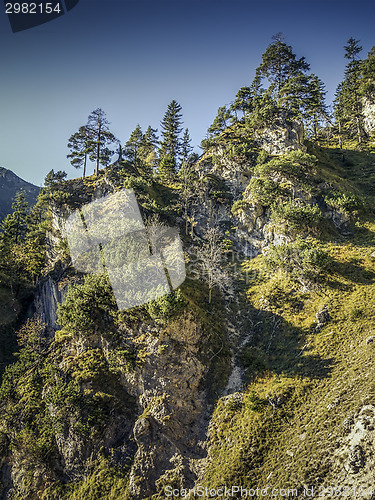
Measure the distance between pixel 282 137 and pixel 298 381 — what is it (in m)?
43.4

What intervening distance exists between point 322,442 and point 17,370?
3199 centimetres

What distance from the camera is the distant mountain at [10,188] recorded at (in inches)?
4878

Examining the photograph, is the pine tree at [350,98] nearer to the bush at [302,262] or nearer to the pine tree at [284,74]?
the pine tree at [284,74]

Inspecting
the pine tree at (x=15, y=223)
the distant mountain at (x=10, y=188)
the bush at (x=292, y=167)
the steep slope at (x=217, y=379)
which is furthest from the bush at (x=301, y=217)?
the distant mountain at (x=10, y=188)

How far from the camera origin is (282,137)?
49969 mm

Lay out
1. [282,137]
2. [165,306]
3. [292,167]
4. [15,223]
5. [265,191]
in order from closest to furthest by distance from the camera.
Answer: [165,306] < [265,191] < [292,167] < [282,137] < [15,223]

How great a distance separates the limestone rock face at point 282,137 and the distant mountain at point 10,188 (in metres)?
118

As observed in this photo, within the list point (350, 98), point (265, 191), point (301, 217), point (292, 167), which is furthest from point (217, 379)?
point (350, 98)

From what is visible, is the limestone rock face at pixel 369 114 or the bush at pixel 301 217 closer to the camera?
the bush at pixel 301 217

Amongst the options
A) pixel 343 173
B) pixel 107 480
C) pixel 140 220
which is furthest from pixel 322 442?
pixel 343 173

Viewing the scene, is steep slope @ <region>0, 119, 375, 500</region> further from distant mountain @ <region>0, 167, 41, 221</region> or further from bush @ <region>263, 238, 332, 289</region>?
distant mountain @ <region>0, 167, 41, 221</region>

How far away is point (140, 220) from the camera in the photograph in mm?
38625

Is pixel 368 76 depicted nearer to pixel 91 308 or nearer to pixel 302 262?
pixel 302 262

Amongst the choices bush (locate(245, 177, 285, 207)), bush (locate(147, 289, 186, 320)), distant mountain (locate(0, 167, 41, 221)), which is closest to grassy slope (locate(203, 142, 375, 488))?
bush (locate(147, 289, 186, 320))
